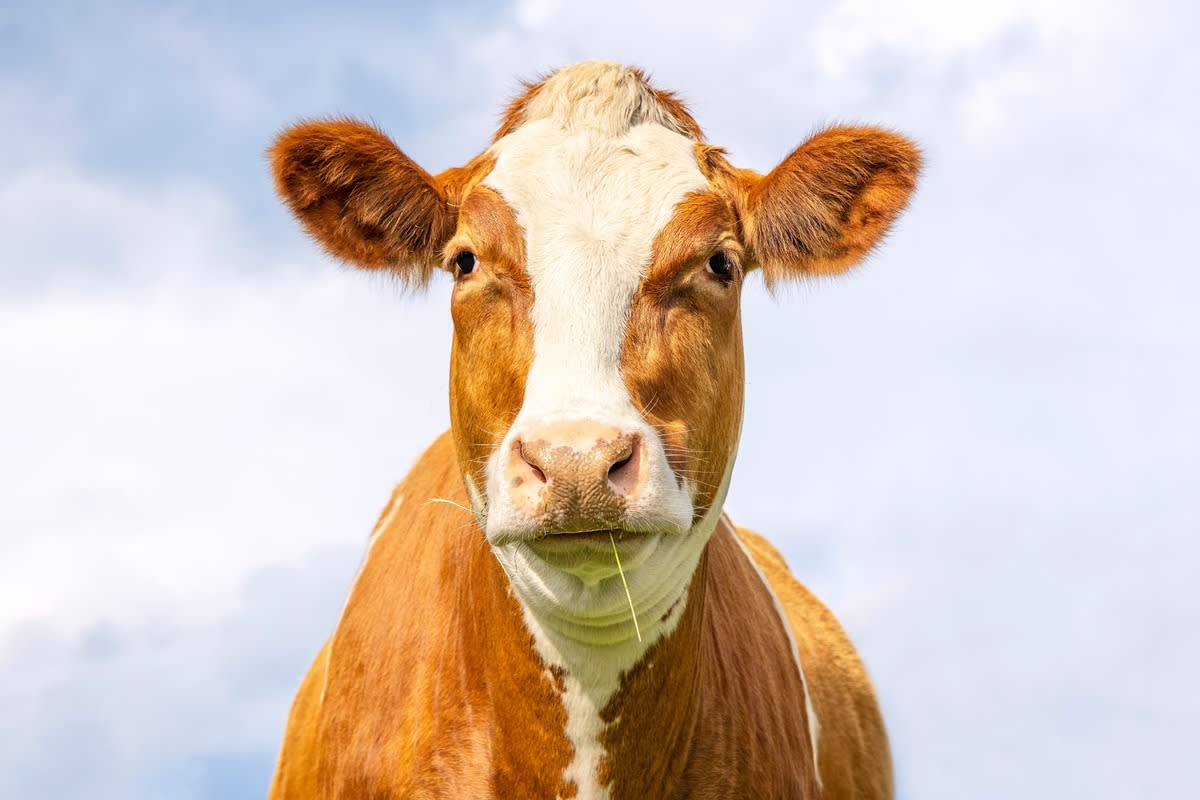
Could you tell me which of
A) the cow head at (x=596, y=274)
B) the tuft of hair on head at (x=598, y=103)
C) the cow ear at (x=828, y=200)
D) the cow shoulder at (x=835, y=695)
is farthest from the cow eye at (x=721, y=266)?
the cow shoulder at (x=835, y=695)

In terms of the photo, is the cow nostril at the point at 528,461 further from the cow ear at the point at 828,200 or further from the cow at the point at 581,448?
the cow ear at the point at 828,200

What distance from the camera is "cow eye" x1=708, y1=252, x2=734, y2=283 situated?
548 cm

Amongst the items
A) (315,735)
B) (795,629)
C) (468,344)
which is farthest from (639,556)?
(795,629)

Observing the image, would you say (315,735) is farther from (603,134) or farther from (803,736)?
(603,134)

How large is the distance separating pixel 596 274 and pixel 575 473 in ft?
3.16

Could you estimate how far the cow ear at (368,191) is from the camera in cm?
600

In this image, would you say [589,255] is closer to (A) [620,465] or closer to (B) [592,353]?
(B) [592,353]

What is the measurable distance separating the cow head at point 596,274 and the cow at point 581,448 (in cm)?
1

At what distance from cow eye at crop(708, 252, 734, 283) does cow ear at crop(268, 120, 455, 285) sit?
1.19 meters

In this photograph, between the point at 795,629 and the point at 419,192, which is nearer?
the point at 419,192

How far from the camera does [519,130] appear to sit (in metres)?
5.88

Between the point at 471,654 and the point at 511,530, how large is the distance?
128 centimetres

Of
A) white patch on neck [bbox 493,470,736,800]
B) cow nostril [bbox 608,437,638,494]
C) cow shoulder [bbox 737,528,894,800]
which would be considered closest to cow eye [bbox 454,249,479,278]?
white patch on neck [bbox 493,470,736,800]

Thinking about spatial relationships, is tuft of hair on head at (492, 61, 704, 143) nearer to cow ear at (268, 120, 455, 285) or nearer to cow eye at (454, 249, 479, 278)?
cow ear at (268, 120, 455, 285)
